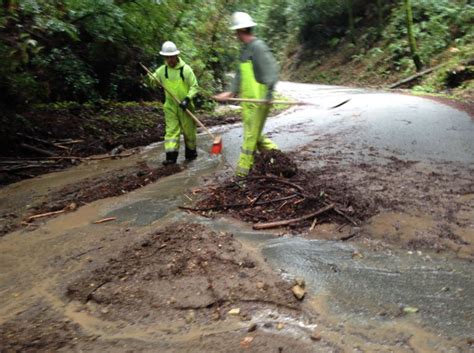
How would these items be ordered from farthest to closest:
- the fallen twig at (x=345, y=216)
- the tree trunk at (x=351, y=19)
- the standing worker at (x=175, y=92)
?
the tree trunk at (x=351, y=19) < the standing worker at (x=175, y=92) < the fallen twig at (x=345, y=216)

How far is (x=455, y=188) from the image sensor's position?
5039 millimetres

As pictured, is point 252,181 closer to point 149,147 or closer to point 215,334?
point 215,334

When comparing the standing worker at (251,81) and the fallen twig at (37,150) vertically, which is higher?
the standing worker at (251,81)

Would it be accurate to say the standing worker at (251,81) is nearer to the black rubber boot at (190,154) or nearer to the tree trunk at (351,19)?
the black rubber boot at (190,154)

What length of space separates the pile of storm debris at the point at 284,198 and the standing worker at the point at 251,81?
289 mm

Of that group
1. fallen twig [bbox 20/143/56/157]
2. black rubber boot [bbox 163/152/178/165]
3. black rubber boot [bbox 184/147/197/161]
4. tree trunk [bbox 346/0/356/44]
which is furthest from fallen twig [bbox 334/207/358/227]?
tree trunk [bbox 346/0/356/44]

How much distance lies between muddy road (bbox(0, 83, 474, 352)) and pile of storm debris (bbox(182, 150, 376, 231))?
58 millimetres

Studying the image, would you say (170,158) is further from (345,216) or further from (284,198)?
(345,216)

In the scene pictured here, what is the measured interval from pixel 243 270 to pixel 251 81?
2.71 m

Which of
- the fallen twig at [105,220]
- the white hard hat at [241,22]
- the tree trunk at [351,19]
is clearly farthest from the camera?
the tree trunk at [351,19]

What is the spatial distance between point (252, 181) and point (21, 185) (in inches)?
142

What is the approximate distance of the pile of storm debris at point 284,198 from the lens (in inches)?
174

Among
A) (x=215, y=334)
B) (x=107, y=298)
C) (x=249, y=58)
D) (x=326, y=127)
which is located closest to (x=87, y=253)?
(x=107, y=298)

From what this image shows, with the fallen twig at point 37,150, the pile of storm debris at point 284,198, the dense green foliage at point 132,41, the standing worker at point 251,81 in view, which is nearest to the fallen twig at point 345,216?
the pile of storm debris at point 284,198
